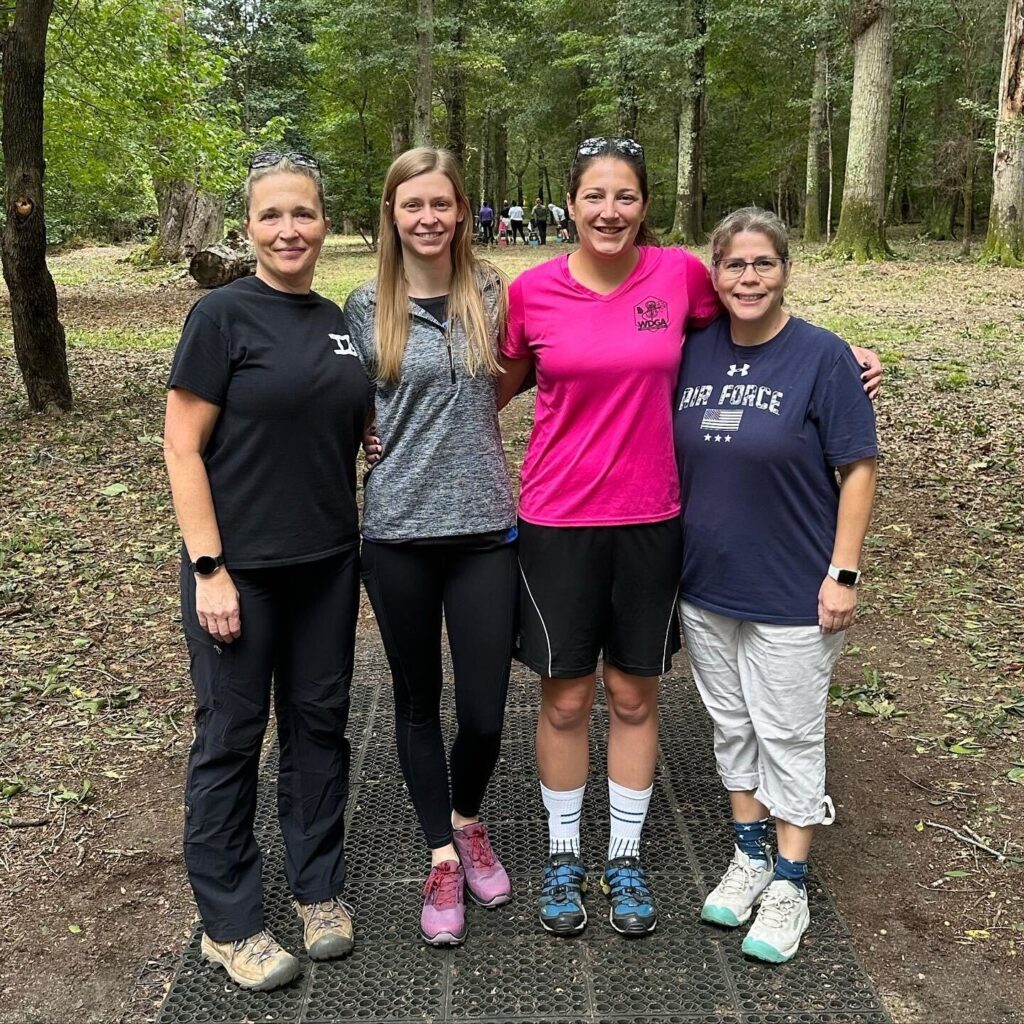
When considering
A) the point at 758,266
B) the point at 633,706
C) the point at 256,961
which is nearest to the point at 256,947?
the point at 256,961

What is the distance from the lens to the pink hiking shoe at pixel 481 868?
284 cm

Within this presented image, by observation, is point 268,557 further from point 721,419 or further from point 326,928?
point 721,419

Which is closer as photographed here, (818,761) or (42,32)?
(818,761)

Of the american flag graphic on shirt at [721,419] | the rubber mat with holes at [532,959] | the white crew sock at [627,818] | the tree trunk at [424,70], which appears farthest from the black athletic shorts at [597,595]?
the tree trunk at [424,70]

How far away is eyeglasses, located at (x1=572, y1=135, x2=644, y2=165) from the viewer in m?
2.55

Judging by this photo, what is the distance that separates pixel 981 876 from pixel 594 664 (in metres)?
1.40

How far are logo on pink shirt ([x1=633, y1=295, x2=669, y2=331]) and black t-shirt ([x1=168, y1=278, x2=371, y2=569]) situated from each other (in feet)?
2.39

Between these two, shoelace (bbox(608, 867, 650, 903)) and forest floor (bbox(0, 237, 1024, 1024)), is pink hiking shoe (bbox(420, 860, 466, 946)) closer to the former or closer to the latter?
shoelace (bbox(608, 867, 650, 903))

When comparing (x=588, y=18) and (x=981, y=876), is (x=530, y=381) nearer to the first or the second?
(x=981, y=876)

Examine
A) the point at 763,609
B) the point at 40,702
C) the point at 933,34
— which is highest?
the point at 933,34

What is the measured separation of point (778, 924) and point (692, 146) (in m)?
23.2

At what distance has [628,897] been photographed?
274 centimetres

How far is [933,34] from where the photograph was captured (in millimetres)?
21609

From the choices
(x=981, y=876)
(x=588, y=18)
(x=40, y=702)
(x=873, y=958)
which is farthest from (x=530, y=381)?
(x=588, y=18)
